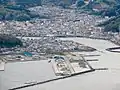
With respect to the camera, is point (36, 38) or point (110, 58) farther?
point (36, 38)

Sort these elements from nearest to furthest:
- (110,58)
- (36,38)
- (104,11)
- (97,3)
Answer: (110,58), (36,38), (104,11), (97,3)

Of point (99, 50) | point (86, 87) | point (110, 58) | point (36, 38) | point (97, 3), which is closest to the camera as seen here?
point (86, 87)

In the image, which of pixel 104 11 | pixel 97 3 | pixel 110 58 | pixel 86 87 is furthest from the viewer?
pixel 97 3

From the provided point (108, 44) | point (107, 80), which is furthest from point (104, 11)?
point (107, 80)

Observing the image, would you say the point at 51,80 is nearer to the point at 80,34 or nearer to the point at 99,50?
the point at 99,50

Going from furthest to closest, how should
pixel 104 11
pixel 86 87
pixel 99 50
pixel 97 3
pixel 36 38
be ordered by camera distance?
pixel 97 3, pixel 104 11, pixel 36 38, pixel 99 50, pixel 86 87

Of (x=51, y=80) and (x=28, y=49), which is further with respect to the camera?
(x=28, y=49)

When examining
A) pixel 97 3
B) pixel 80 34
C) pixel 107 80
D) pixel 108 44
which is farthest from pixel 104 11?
pixel 107 80

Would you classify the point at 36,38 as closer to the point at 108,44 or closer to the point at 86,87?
the point at 108,44
